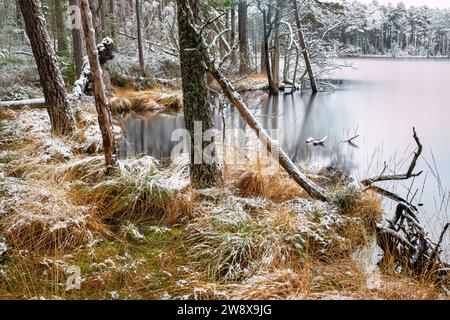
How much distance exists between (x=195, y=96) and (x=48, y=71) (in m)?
2.58

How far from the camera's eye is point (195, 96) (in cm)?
362

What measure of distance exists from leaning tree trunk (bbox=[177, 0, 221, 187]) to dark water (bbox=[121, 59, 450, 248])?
1225mm

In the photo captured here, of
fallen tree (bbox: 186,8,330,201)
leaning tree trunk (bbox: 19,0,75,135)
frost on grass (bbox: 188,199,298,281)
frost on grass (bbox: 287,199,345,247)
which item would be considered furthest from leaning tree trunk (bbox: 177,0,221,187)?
leaning tree trunk (bbox: 19,0,75,135)

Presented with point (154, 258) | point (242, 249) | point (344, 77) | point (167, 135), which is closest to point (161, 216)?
point (154, 258)

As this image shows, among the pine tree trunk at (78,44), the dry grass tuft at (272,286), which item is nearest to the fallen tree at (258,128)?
the dry grass tuft at (272,286)

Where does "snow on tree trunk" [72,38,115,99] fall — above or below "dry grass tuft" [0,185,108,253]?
above

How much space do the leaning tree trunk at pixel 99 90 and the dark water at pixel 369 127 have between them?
1.94 metres

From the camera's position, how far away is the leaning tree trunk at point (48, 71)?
189 inches

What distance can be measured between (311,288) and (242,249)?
54cm

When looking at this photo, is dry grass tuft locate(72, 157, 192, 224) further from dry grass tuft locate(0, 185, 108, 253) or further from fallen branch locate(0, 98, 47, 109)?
fallen branch locate(0, 98, 47, 109)

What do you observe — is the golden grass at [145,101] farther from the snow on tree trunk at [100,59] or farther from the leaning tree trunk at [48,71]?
the leaning tree trunk at [48,71]

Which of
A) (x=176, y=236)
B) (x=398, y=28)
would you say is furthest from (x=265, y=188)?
(x=398, y=28)

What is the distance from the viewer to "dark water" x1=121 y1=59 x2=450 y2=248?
4.93 m

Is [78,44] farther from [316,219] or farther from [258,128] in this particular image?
[316,219]
